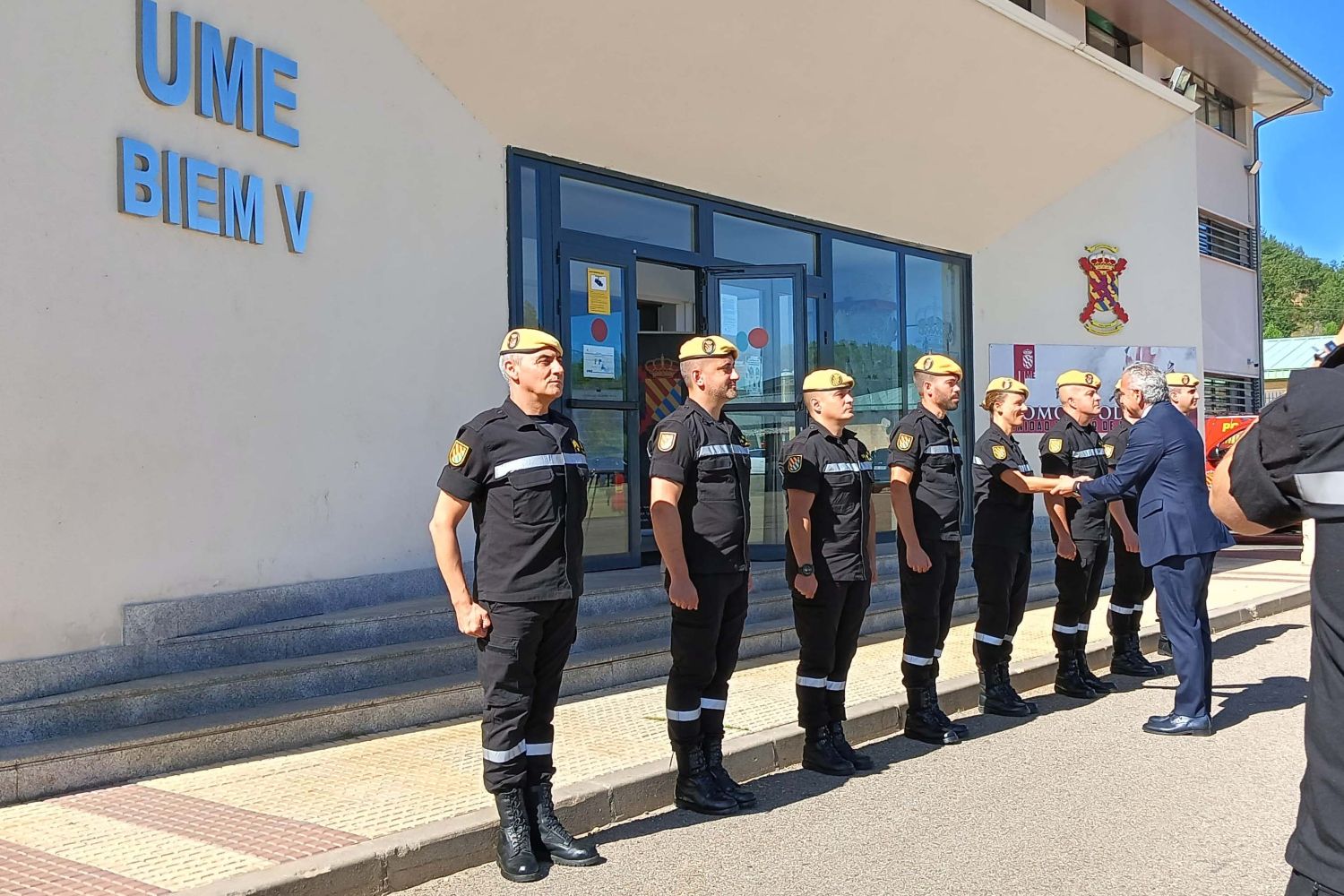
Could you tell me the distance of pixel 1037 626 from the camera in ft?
33.6

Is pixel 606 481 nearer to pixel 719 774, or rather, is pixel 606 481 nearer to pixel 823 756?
pixel 823 756

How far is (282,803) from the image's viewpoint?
16.4 feet

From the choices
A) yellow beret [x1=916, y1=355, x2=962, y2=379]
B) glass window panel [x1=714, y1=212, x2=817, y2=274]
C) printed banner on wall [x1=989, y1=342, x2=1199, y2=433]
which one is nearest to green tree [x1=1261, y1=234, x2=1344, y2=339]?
printed banner on wall [x1=989, y1=342, x2=1199, y2=433]

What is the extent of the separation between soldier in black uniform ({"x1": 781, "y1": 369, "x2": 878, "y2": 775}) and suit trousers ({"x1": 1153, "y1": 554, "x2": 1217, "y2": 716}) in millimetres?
2063

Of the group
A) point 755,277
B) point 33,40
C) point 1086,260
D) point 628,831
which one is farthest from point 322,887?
point 1086,260

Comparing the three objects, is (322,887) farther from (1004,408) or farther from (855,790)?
(1004,408)

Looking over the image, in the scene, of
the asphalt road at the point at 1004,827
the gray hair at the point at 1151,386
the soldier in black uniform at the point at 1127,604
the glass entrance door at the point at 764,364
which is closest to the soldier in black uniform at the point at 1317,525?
the asphalt road at the point at 1004,827

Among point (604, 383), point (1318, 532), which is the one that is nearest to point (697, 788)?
point (1318, 532)

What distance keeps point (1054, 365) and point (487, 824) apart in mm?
12363

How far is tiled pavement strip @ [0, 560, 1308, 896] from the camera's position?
4.24m

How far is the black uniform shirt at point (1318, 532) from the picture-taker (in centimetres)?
217

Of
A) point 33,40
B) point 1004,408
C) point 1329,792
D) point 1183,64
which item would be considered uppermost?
point 1183,64

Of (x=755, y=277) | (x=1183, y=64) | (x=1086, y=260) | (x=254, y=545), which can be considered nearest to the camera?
(x=254, y=545)

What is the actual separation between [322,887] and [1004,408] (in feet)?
16.5
